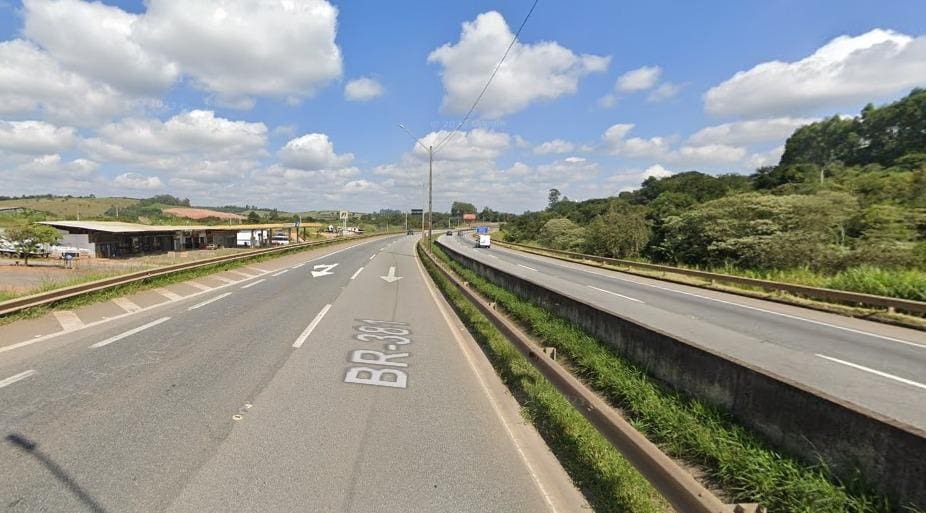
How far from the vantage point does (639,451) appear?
427 cm

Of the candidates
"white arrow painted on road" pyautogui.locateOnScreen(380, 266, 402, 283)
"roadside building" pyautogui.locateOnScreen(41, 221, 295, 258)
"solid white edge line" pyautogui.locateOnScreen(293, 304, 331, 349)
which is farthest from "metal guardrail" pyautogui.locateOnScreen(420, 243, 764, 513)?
"roadside building" pyautogui.locateOnScreen(41, 221, 295, 258)

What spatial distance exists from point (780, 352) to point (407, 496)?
334 inches

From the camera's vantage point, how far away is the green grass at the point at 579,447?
371cm

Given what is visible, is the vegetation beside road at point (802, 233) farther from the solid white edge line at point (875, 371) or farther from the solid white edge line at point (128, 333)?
the solid white edge line at point (128, 333)

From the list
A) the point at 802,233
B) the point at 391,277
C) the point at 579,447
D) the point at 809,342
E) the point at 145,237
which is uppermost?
the point at 802,233

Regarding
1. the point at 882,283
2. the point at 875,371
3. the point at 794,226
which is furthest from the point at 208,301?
the point at 794,226

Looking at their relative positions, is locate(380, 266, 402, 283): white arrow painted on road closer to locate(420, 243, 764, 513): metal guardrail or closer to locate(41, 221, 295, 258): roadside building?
locate(420, 243, 764, 513): metal guardrail

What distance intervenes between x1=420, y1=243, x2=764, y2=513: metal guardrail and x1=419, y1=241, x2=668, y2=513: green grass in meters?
0.09

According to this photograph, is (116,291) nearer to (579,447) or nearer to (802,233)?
(579,447)

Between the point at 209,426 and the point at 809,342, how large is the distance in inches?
453

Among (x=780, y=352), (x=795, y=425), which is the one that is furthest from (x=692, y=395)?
(x=780, y=352)

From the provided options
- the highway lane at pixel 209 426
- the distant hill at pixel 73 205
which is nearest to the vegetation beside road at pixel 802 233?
the highway lane at pixel 209 426

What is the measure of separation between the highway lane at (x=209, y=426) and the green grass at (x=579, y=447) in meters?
0.50

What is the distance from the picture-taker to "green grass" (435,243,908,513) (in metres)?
3.28
